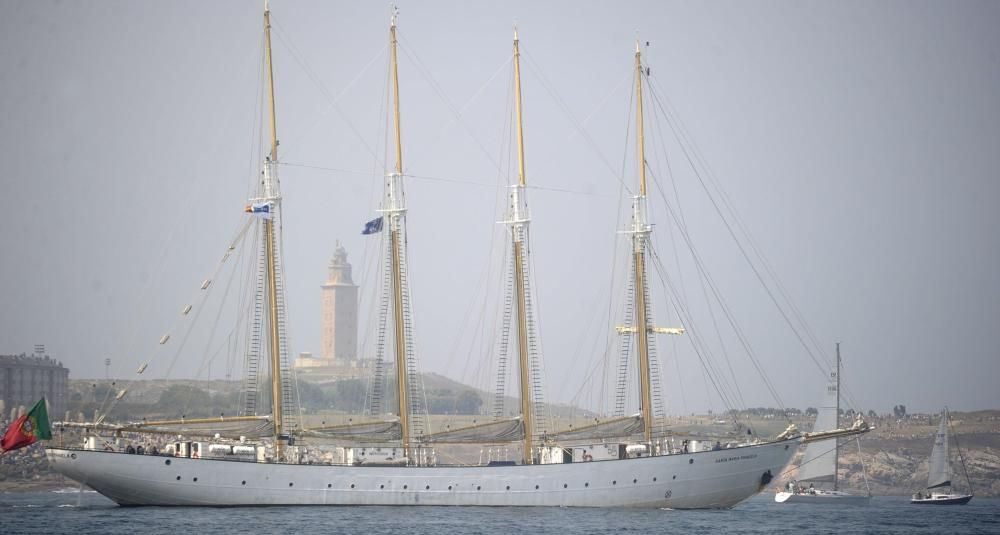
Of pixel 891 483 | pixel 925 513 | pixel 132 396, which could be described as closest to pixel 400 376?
pixel 925 513

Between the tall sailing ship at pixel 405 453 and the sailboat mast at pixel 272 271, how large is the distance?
0.06m

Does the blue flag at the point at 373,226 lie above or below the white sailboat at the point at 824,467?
above

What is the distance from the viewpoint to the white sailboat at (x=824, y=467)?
9775 cm

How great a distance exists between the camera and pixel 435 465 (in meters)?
70.6

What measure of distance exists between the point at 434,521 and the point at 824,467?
48.6m

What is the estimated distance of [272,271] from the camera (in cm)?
7388

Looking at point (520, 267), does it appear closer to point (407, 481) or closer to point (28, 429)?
point (407, 481)

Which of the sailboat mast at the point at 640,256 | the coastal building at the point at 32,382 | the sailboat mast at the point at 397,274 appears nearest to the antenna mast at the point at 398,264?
the sailboat mast at the point at 397,274

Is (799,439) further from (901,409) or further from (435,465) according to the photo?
(901,409)

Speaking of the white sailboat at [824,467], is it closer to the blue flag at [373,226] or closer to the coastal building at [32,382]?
the blue flag at [373,226]

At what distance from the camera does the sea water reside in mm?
58219

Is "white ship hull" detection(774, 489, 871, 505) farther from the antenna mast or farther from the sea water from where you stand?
the antenna mast

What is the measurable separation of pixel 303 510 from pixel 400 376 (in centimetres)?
1053

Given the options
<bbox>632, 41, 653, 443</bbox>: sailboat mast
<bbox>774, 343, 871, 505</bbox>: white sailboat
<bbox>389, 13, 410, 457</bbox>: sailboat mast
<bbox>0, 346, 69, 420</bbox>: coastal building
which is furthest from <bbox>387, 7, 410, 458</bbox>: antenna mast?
<bbox>0, 346, 69, 420</bbox>: coastal building
